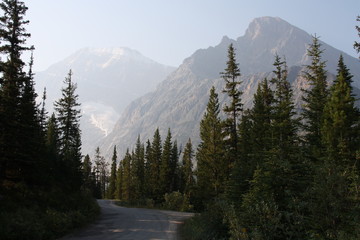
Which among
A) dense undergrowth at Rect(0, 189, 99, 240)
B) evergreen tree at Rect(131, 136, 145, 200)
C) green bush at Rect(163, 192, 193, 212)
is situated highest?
evergreen tree at Rect(131, 136, 145, 200)

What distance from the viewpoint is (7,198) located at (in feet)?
65.5

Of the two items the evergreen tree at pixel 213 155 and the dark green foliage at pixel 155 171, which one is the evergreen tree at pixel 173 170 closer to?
the dark green foliage at pixel 155 171

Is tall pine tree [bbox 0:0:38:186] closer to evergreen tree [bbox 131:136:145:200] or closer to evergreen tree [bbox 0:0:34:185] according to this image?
evergreen tree [bbox 0:0:34:185]

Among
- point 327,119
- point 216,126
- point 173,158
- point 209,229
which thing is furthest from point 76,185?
point 173,158

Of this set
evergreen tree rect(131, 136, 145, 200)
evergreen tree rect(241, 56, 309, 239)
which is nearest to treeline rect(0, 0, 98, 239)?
evergreen tree rect(241, 56, 309, 239)

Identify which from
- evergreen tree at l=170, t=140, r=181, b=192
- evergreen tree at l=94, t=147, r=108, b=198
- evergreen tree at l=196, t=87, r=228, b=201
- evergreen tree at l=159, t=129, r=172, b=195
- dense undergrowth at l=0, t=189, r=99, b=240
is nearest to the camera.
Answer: dense undergrowth at l=0, t=189, r=99, b=240

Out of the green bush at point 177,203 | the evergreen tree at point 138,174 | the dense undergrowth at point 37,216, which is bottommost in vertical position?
the green bush at point 177,203

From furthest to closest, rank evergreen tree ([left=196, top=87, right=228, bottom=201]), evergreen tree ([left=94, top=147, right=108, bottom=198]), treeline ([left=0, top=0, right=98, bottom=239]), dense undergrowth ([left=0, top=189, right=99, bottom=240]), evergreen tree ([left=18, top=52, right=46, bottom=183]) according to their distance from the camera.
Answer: evergreen tree ([left=94, top=147, right=108, bottom=198]), evergreen tree ([left=196, top=87, right=228, bottom=201]), evergreen tree ([left=18, top=52, right=46, bottom=183]), treeline ([left=0, top=0, right=98, bottom=239]), dense undergrowth ([left=0, top=189, right=99, bottom=240])

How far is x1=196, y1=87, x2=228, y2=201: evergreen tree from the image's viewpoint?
38594 millimetres

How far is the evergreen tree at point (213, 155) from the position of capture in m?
38.6

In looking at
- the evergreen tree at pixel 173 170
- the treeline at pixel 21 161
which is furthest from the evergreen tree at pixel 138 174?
the treeline at pixel 21 161

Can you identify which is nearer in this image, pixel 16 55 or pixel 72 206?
pixel 16 55

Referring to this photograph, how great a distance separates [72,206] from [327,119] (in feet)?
80.7

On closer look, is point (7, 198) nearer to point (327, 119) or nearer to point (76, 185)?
point (76, 185)
